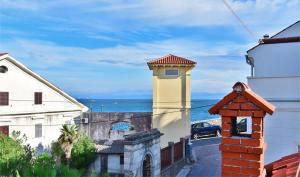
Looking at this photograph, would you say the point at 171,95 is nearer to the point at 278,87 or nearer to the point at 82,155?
the point at 82,155

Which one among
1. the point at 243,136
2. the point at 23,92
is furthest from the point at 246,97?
the point at 23,92

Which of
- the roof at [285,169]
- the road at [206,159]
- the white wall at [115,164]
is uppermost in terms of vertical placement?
the roof at [285,169]

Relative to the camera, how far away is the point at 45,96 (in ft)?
77.9

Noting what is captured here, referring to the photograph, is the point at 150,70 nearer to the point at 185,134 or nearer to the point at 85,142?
the point at 185,134

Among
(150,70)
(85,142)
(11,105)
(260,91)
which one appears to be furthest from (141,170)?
(11,105)

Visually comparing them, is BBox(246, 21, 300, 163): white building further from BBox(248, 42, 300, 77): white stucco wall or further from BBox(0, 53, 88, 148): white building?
BBox(0, 53, 88, 148): white building

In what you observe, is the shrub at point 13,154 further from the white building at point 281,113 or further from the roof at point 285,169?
the roof at point 285,169

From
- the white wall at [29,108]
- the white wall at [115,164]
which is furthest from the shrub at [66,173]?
the white wall at [29,108]

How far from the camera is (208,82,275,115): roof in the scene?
444 centimetres

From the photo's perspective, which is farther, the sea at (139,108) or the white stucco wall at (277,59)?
the sea at (139,108)

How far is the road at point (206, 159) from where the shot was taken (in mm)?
18578

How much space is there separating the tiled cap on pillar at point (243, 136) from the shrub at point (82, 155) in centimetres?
1355

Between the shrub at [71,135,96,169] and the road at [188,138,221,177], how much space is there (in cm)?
510

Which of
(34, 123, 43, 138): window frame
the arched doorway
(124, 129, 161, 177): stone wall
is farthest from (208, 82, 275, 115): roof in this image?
(34, 123, 43, 138): window frame
